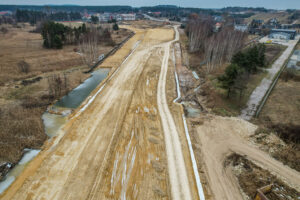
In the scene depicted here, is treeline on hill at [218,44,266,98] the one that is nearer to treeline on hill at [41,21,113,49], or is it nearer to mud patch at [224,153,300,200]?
mud patch at [224,153,300,200]

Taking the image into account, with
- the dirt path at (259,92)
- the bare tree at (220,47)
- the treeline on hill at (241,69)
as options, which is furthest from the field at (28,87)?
the bare tree at (220,47)

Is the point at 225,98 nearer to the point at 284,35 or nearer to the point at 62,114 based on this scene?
the point at 62,114

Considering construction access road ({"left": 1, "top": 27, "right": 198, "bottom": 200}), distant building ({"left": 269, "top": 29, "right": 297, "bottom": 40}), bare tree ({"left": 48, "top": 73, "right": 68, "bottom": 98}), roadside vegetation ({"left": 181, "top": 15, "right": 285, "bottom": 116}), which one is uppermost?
distant building ({"left": 269, "top": 29, "right": 297, "bottom": 40})

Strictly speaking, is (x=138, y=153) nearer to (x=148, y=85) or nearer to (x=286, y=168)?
(x=286, y=168)

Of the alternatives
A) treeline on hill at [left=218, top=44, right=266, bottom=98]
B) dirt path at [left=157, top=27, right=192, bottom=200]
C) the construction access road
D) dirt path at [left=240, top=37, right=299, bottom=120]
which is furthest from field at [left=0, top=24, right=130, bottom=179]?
dirt path at [left=240, top=37, right=299, bottom=120]

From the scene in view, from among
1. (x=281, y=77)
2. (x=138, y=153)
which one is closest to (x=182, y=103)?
(x=138, y=153)

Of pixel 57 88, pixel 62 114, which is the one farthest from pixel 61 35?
pixel 62 114
